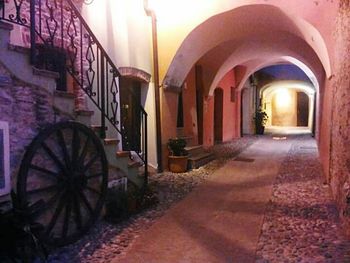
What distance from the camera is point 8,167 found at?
2791mm

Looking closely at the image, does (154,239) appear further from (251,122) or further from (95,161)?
(251,122)

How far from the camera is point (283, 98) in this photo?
29672mm

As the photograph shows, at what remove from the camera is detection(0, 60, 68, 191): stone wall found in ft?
9.12

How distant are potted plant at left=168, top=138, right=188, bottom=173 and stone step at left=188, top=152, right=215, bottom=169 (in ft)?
1.20

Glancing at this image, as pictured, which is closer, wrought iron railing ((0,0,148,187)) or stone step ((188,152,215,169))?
wrought iron railing ((0,0,148,187))

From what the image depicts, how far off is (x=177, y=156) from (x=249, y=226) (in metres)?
3.41

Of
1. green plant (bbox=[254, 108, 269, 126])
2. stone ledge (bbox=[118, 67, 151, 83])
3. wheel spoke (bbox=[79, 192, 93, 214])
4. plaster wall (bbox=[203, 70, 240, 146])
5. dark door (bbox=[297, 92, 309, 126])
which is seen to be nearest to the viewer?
wheel spoke (bbox=[79, 192, 93, 214])

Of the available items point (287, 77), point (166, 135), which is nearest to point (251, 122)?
point (287, 77)

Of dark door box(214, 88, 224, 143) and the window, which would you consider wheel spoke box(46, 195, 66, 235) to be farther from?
dark door box(214, 88, 224, 143)

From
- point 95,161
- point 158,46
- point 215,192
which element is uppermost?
point 158,46

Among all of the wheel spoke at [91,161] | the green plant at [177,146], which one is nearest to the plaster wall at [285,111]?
the green plant at [177,146]

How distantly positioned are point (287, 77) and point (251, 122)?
359 cm

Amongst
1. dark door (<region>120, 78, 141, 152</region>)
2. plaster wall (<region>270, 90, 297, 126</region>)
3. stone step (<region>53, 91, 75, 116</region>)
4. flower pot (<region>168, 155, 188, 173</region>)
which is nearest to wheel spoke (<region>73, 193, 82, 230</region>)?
stone step (<region>53, 91, 75, 116</region>)

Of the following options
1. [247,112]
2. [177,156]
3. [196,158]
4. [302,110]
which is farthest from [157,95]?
[302,110]
